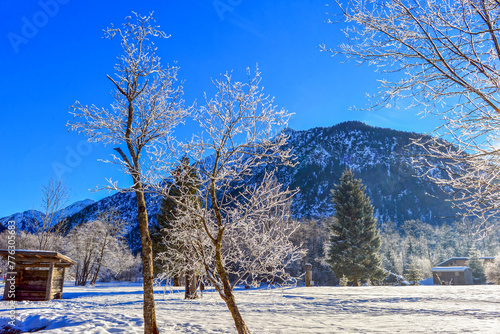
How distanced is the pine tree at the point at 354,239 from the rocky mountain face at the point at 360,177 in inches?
3129

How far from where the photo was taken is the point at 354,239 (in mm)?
26516

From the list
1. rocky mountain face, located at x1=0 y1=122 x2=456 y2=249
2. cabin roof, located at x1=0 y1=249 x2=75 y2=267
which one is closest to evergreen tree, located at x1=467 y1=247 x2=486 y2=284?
cabin roof, located at x1=0 y1=249 x2=75 y2=267

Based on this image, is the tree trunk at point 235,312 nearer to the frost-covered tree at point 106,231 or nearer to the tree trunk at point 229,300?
the tree trunk at point 229,300

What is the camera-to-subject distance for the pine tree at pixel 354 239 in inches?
1013

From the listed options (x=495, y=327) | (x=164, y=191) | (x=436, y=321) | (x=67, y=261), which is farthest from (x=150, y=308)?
(x=67, y=261)

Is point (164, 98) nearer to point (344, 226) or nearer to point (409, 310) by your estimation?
point (409, 310)

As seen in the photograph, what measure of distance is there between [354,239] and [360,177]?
13832 cm

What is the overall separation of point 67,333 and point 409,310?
32.0 feet

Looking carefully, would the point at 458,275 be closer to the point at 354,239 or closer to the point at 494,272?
the point at 494,272

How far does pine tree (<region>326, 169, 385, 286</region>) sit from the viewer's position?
25.7 metres

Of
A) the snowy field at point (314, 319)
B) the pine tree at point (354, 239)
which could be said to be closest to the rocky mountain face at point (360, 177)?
the pine tree at point (354, 239)

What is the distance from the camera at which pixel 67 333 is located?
6.37m

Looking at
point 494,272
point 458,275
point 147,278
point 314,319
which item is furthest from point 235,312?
point 458,275

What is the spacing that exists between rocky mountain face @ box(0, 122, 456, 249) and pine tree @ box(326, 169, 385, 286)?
Answer: 7947 centimetres
